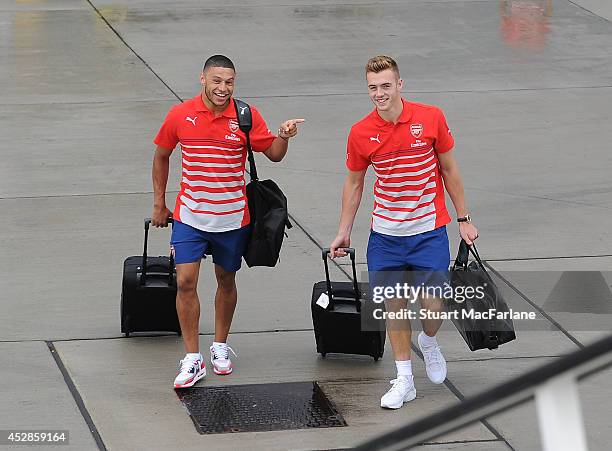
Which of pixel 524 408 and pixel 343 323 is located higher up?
pixel 524 408

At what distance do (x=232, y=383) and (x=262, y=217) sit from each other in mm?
892

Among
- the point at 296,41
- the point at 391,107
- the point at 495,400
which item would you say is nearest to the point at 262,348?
the point at 391,107

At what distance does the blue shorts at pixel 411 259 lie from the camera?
6.05 meters

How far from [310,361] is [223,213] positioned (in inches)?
40.2

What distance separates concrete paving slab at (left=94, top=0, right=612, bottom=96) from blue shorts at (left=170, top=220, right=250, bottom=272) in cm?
678

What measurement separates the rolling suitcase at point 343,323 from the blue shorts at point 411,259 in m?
0.43

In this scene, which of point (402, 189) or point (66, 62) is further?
point (66, 62)

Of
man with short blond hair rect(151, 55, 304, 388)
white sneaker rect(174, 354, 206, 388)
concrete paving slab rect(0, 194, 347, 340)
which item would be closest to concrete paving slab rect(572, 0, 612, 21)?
concrete paving slab rect(0, 194, 347, 340)

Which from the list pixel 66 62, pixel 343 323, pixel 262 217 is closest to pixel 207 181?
pixel 262 217

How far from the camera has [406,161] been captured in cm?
597

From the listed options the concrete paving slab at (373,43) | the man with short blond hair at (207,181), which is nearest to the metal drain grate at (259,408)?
the man with short blond hair at (207,181)

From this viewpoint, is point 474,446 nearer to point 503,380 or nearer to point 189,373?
point 503,380

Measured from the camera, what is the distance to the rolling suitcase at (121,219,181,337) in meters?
6.83

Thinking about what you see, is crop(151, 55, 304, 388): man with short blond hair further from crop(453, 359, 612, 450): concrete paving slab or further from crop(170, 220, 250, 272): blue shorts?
crop(453, 359, 612, 450): concrete paving slab
